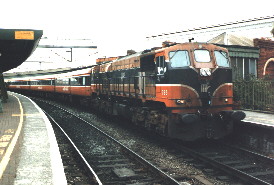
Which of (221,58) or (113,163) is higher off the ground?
(221,58)

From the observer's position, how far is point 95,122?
56.3 feet

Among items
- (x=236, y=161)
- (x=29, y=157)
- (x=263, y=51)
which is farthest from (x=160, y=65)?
(x=263, y=51)

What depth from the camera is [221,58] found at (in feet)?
35.2

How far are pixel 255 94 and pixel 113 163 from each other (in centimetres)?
979

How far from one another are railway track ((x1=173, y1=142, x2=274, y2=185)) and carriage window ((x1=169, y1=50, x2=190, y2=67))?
2707 millimetres

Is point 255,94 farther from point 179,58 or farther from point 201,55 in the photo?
point 179,58

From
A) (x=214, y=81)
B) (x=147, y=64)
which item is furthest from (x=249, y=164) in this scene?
(x=147, y=64)

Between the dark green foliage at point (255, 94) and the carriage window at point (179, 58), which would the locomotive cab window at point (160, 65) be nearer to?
the carriage window at point (179, 58)

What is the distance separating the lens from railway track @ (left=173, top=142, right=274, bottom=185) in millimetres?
7534

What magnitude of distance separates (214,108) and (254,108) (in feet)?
21.8

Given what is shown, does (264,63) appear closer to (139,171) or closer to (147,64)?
(147,64)

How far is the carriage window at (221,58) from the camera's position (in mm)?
10602

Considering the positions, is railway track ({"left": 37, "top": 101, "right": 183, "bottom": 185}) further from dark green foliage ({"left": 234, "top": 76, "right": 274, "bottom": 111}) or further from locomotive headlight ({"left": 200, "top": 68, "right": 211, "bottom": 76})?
dark green foliage ({"left": 234, "top": 76, "right": 274, "bottom": 111})

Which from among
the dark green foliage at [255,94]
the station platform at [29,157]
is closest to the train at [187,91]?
the station platform at [29,157]
